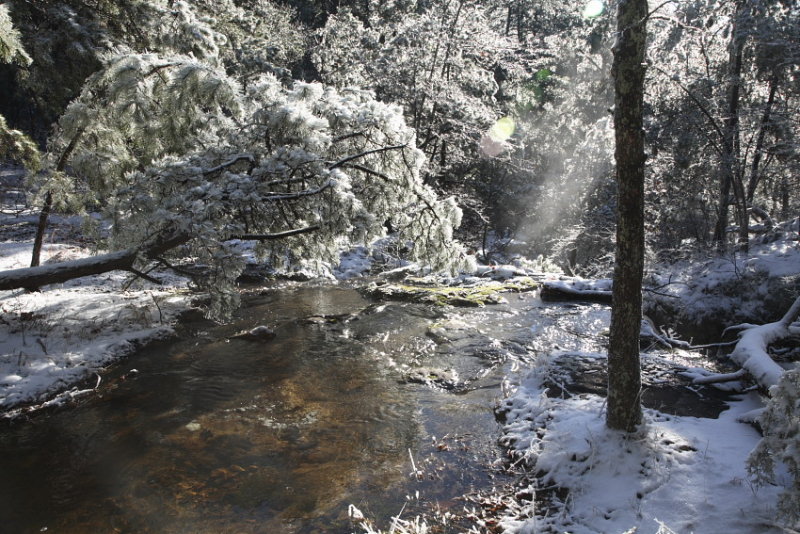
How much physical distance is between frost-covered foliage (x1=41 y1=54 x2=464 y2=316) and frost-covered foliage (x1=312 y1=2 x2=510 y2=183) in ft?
32.6

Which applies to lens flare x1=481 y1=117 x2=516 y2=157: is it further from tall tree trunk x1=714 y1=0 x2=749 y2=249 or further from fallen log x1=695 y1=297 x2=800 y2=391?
fallen log x1=695 y1=297 x2=800 y2=391

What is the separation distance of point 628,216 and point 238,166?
6.23 meters

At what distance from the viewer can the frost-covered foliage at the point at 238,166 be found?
6.84m

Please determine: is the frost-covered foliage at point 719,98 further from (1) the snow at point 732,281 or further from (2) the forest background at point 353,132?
(1) the snow at point 732,281

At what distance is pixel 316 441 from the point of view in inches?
227

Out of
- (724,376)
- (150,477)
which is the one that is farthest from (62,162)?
(724,376)

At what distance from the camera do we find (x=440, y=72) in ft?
68.3

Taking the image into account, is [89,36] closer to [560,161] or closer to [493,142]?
[493,142]

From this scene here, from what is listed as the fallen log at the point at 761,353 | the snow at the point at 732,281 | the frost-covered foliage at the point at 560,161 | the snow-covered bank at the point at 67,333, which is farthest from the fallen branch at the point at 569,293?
the snow-covered bank at the point at 67,333

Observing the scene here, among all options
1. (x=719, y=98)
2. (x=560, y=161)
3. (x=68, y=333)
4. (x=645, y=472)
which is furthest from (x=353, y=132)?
(x=560, y=161)

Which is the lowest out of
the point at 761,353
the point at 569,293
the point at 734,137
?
the point at 569,293

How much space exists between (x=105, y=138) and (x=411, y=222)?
712 cm

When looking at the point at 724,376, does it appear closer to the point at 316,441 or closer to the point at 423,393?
the point at 423,393

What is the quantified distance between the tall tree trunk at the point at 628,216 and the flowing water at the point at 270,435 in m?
1.63
